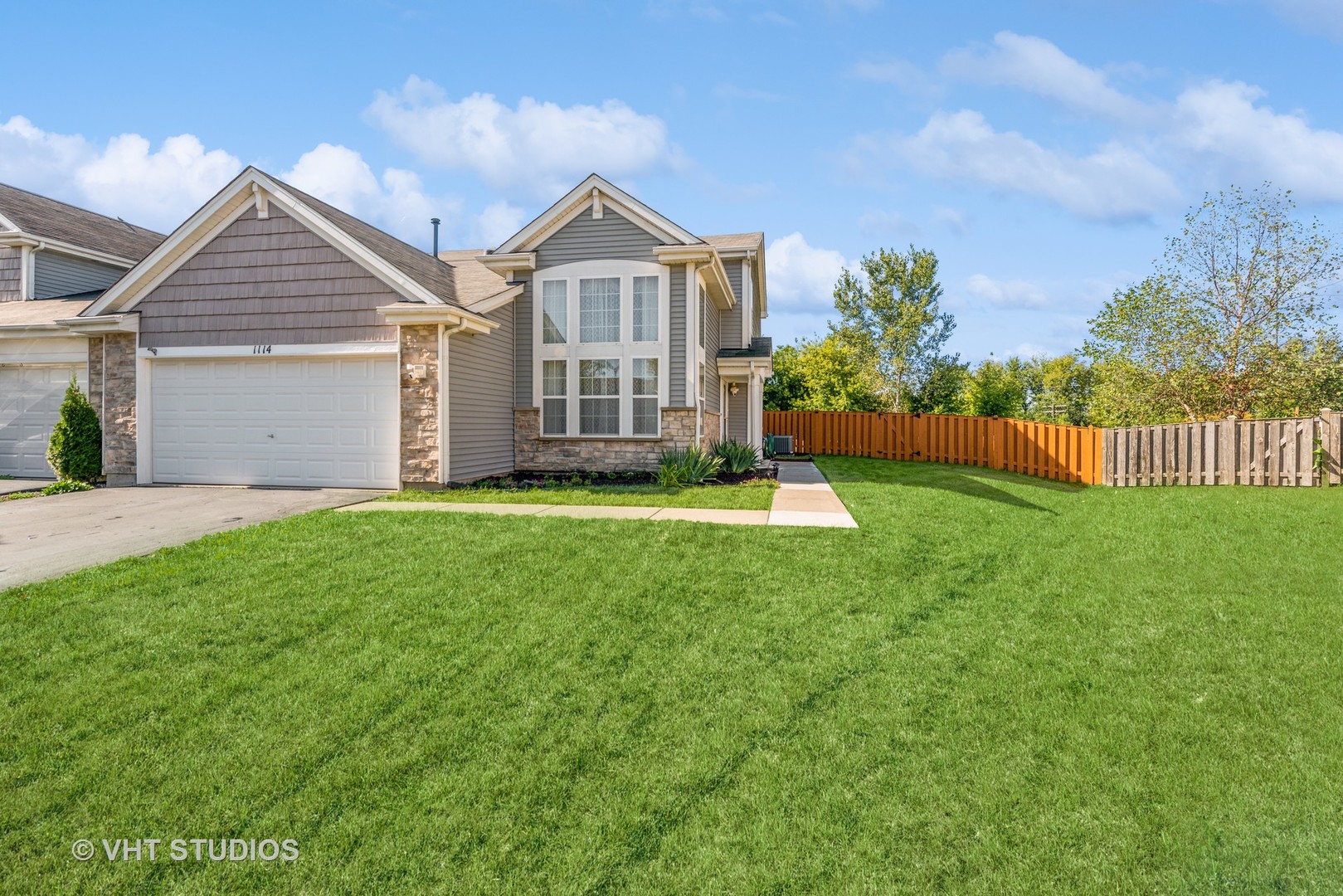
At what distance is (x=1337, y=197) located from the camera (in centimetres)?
1566

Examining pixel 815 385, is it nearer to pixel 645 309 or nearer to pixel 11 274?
pixel 645 309

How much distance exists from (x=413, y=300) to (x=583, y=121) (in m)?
9.42

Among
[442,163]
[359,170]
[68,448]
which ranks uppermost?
[359,170]

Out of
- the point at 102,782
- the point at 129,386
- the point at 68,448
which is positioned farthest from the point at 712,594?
the point at 68,448

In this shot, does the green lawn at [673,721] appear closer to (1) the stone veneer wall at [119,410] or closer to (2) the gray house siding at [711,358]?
Result: (1) the stone veneer wall at [119,410]

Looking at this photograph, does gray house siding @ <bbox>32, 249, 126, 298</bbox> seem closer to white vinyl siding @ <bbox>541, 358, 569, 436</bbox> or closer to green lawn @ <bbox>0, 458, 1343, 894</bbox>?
white vinyl siding @ <bbox>541, 358, 569, 436</bbox>

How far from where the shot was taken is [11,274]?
15625mm

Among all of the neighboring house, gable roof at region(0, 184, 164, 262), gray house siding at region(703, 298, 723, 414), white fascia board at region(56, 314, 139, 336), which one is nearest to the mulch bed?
gray house siding at region(703, 298, 723, 414)

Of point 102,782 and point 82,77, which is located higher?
point 82,77

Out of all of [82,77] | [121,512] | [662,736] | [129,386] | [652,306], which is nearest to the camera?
[662,736]

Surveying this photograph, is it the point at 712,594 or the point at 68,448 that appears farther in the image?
the point at 68,448

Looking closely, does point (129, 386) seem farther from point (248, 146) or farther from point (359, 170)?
point (359, 170)

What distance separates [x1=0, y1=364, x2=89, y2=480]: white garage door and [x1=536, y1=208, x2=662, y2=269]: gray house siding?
9478 mm

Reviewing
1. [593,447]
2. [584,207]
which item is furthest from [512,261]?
[593,447]
